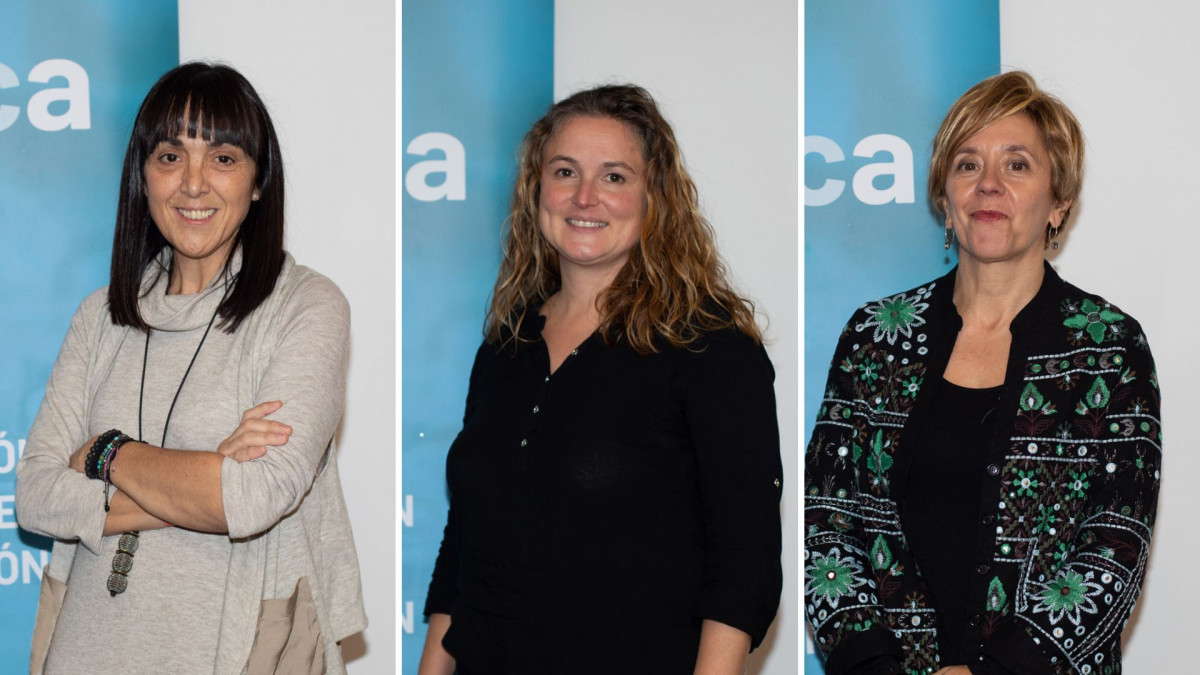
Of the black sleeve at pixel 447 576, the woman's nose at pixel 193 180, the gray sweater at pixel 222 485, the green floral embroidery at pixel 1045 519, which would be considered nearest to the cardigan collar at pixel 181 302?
the gray sweater at pixel 222 485

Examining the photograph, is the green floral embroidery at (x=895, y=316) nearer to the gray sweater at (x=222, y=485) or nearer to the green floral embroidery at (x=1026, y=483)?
the green floral embroidery at (x=1026, y=483)

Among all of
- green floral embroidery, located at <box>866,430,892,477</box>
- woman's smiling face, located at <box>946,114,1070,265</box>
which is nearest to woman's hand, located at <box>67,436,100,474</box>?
green floral embroidery, located at <box>866,430,892,477</box>

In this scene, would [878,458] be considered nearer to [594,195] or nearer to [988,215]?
[988,215]

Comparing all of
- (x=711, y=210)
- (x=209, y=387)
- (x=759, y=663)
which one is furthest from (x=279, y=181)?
(x=759, y=663)

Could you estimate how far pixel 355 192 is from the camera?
11.0ft

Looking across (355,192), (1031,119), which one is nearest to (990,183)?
(1031,119)

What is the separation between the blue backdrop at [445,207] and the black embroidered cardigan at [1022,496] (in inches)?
54.0

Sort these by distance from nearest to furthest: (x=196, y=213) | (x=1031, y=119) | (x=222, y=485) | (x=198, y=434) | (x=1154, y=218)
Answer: (x=222, y=485)
(x=198, y=434)
(x=196, y=213)
(x=1031, y=119)
(x=1154, y=218)

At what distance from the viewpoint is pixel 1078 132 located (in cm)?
230

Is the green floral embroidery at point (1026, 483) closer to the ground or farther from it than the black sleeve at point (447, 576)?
farther from it

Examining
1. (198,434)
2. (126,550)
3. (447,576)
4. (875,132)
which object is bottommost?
(447,576)

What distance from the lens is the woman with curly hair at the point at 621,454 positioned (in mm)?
1960

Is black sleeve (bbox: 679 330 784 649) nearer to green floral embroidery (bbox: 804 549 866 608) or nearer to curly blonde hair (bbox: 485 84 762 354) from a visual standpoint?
curly blonde hair (bbox: 485 84 762 354)

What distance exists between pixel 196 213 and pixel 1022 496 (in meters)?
1.65
